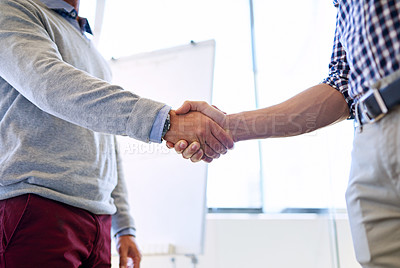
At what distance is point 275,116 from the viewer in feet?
3.34

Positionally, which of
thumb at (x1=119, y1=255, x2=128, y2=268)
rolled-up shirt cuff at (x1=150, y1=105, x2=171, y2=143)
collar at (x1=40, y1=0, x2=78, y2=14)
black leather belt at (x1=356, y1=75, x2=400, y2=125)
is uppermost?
collar at (x1=40, y1=0, x2=78, y2=14)

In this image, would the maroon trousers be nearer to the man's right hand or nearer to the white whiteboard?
the man's right hand

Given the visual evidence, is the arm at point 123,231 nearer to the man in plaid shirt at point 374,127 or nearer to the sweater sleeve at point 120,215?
the sweater sleeve at point 120,215

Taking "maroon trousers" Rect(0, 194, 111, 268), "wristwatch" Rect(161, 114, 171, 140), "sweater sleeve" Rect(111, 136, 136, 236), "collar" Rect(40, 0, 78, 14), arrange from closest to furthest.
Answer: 1. "maroon trousers" Rect(0, 194, 111, 268)
2. "wristwatch" Rect(161, 114, 171, 140)
3. "collar" Rect(40, 0, 78, 14)
4. "sweater sleeve" Rect(111, 136, 136, 236)

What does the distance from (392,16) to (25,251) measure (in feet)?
3.09

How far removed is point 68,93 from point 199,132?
40 centimetres

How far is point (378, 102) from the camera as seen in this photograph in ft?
2.00

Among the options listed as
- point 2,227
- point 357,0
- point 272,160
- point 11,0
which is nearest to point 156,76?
point 272,160

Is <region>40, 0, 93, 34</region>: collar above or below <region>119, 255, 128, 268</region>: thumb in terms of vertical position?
above

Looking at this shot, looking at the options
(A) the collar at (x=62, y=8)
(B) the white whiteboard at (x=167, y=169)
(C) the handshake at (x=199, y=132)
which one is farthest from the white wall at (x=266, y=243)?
(A) the collar at (x=62, y=8)

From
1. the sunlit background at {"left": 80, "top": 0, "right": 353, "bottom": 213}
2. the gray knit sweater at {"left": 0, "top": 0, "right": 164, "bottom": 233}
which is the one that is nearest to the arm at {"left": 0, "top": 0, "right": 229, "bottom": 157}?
the gray knit sweater at {"left": 0, "top": 0, "right": 164, "bottom": 233}

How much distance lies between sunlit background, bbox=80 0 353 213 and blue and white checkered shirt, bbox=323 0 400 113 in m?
1.07

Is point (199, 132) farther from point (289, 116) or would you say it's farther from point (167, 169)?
point (167, 169)

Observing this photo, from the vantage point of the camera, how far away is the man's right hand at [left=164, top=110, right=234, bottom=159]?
3.36 ft
